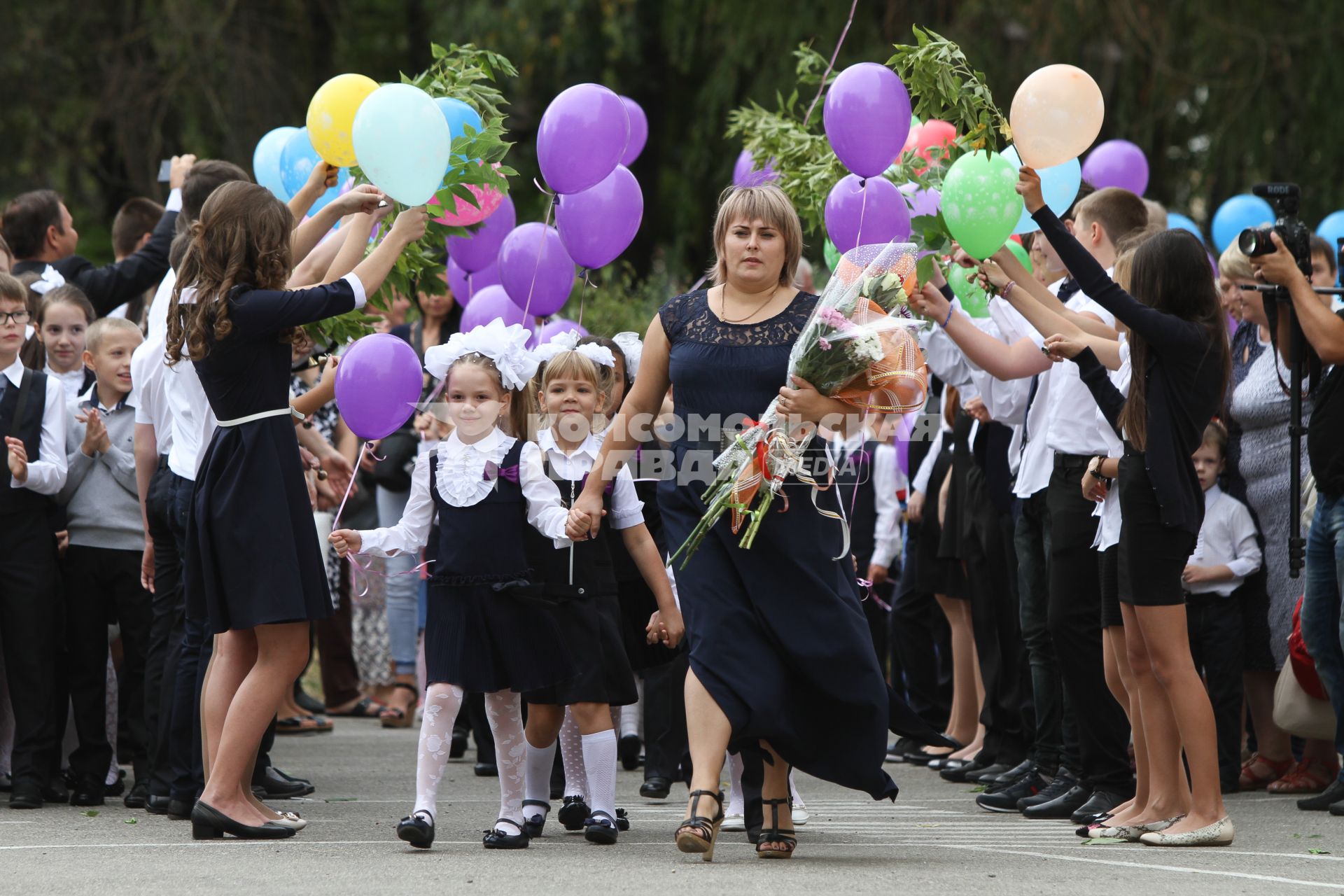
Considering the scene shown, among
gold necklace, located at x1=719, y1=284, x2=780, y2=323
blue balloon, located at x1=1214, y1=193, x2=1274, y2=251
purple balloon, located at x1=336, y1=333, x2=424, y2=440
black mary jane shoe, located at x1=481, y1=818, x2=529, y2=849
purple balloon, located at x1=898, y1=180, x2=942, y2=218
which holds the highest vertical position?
blue balloon, located at x1=1214, y1=193, x2=1274, y2=251

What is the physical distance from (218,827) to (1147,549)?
3.25m

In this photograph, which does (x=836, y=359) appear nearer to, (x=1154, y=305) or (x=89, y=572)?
(x=1154, y=305)

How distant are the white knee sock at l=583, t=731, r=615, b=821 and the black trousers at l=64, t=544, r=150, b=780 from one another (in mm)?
2154

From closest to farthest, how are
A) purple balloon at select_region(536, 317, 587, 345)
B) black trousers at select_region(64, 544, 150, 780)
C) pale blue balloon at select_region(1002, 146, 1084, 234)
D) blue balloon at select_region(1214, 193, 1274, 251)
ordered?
black trousers at select_region(64, 544, 150, 780) < pale blue balloon at select_region(1002, 146, 1084, 234) < purple balloon at select_region(536, 317, 587, 345) < blue balloon at select_region(1214, 193, 1274, 251)

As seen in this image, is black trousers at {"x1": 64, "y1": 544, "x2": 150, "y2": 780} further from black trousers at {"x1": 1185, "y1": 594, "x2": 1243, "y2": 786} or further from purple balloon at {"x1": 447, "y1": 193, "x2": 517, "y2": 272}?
black trousers at {"x1": 1185, "y1": 594, "x2": 1243, "y2": 786}

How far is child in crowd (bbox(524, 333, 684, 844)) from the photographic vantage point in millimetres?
5730

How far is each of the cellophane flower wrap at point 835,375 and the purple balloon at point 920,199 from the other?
1.82m

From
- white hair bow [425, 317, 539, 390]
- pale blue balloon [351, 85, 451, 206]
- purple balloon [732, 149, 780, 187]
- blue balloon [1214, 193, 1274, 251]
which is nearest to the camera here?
white hair bow [425, 317, 539, 390]

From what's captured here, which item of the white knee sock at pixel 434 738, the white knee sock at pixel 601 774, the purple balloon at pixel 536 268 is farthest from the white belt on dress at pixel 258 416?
the purple balloon at pixel 536 268

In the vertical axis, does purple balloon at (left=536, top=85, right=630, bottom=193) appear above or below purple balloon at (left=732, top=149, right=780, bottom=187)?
below

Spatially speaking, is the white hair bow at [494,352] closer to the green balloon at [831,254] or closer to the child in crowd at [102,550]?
the child in crowd at [102,550]

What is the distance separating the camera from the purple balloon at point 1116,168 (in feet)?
31.1

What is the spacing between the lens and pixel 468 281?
8422 millimetres

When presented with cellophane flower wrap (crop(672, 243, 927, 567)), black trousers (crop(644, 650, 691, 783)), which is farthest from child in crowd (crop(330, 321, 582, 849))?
black trousers (crop(644, 650, 691, 783))
